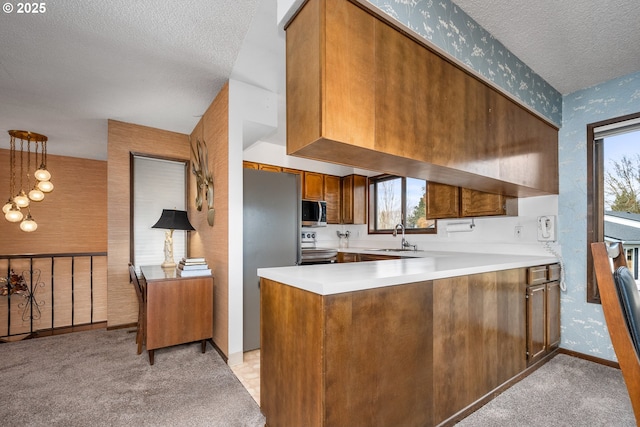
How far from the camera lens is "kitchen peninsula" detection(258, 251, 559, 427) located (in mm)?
1267

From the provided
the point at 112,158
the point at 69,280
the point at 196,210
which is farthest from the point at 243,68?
the point at 69,280

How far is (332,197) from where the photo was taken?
508 cm

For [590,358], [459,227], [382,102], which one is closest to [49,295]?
[382,102]

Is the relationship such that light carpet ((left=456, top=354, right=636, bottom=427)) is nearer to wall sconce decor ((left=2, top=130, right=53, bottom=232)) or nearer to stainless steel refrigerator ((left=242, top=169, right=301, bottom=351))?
stainless steel refrigerator ((left=242, top=169, right=301, bottom=351))

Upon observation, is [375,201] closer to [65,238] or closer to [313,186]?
[313,186]

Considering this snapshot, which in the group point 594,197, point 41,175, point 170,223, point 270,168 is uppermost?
point 270,168

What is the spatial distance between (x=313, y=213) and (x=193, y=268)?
2097 millimetres

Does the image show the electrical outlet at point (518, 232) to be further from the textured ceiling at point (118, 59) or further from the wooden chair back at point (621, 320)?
the textured ceiling at point (118, 59)

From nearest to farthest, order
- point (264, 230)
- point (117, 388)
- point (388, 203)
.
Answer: point (117, 388) → point (264, 230) → point (388, 203)

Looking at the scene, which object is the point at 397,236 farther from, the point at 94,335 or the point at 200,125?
the point at 94,335

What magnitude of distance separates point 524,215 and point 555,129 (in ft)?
2.92

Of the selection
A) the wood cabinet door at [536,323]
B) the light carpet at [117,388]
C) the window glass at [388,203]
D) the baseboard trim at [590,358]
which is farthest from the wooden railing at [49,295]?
the baseboard trim at [590,358]

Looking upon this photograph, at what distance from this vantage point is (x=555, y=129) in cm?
296

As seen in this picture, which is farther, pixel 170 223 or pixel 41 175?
pixel 41 175
